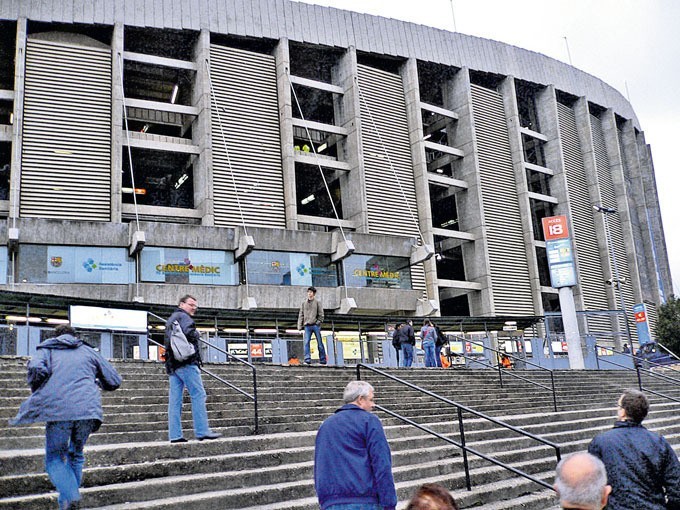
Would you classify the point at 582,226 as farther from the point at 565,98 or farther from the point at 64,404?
the point at 64,404

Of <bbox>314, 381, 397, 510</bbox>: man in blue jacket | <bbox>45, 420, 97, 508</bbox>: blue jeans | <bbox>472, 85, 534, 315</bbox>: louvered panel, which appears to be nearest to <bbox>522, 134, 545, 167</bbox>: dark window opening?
<bbox>472, 85, 534, 315</bbox>: louvered panel

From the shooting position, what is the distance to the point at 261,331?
838 inches

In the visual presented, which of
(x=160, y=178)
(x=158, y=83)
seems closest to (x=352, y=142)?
(x=158, y=83)

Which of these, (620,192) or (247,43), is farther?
(620,192)

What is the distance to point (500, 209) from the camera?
3875 cm

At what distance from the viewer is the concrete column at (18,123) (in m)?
25.1

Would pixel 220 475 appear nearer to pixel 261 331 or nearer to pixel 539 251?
pixel 261 331

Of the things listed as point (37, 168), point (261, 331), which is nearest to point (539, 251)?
point (261, 331)

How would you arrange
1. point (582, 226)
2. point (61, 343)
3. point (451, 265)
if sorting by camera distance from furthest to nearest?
point (582, 226) < point (451, 265) < point (61, 343)

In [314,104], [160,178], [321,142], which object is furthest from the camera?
[314,104]

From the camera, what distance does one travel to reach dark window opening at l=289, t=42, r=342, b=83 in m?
34.6

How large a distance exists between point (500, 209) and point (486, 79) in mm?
8702

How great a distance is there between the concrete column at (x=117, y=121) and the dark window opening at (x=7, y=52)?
416 cm

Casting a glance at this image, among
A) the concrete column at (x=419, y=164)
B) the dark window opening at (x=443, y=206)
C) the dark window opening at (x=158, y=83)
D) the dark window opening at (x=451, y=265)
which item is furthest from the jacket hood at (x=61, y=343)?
the dark window opening at (x=451, y=265)
